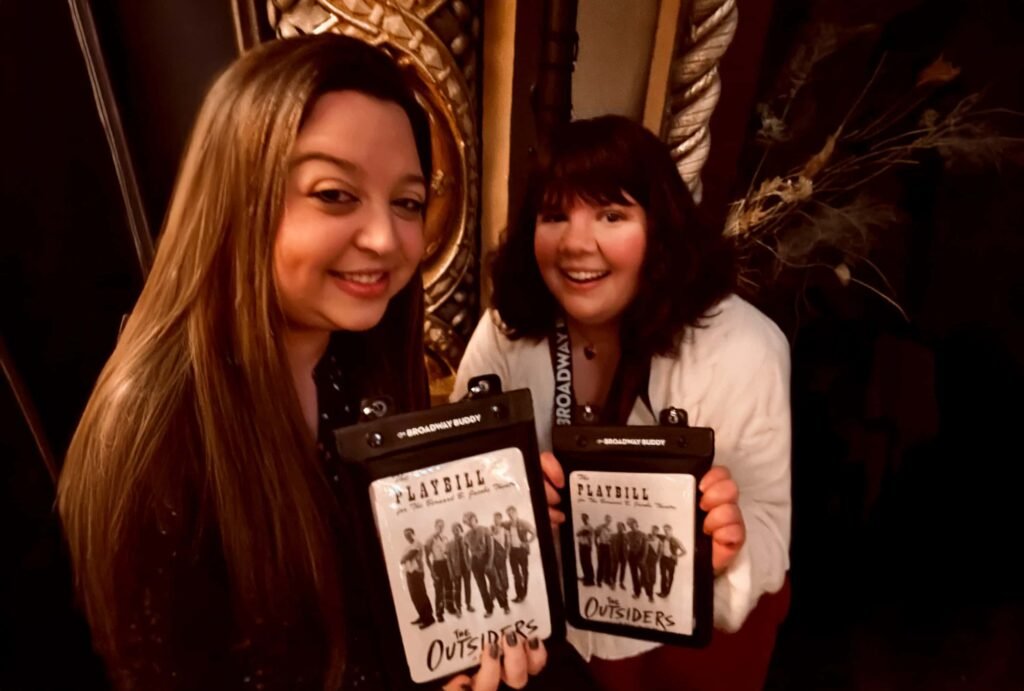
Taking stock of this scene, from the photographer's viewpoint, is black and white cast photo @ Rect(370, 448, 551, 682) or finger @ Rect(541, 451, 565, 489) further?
finger @ Rect(541, 451, 565, 489)

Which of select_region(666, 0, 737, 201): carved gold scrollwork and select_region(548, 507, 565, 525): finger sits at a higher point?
select_region(666, 0, 737, 201): carved gold scrollwork

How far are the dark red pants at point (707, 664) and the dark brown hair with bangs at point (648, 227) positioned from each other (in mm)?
410

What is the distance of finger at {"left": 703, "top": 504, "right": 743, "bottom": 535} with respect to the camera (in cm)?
62

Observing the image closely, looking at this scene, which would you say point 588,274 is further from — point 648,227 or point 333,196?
point 333,196

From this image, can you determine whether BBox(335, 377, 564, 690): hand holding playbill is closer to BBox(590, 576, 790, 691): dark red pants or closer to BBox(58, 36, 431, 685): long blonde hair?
BBox(58, 36, 431, 685): long blonde hair

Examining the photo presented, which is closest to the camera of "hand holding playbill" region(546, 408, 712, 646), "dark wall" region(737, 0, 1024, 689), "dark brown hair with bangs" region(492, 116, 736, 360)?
"hand holding playbill" region(546, 408, 712, 646)

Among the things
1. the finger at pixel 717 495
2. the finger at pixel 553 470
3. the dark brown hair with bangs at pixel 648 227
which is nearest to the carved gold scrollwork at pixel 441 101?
the dark brown hair with bangs at pixel 648 227

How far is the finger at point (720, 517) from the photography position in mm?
625

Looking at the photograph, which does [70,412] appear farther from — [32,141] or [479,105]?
[479,105]

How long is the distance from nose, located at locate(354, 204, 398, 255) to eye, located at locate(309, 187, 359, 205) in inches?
0.7

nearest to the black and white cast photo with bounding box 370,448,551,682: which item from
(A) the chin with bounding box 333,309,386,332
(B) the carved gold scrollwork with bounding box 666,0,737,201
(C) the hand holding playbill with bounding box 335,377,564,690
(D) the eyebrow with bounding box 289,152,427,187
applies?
(C) the hand holding playbill with bounding box 335,377,564,690

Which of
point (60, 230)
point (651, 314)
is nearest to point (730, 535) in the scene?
point (651, 314)

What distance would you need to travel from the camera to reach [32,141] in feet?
1.96

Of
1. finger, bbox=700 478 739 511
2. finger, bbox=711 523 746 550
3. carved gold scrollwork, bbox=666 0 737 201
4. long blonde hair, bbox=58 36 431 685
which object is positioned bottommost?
finger, bbox=711 523 746 550
